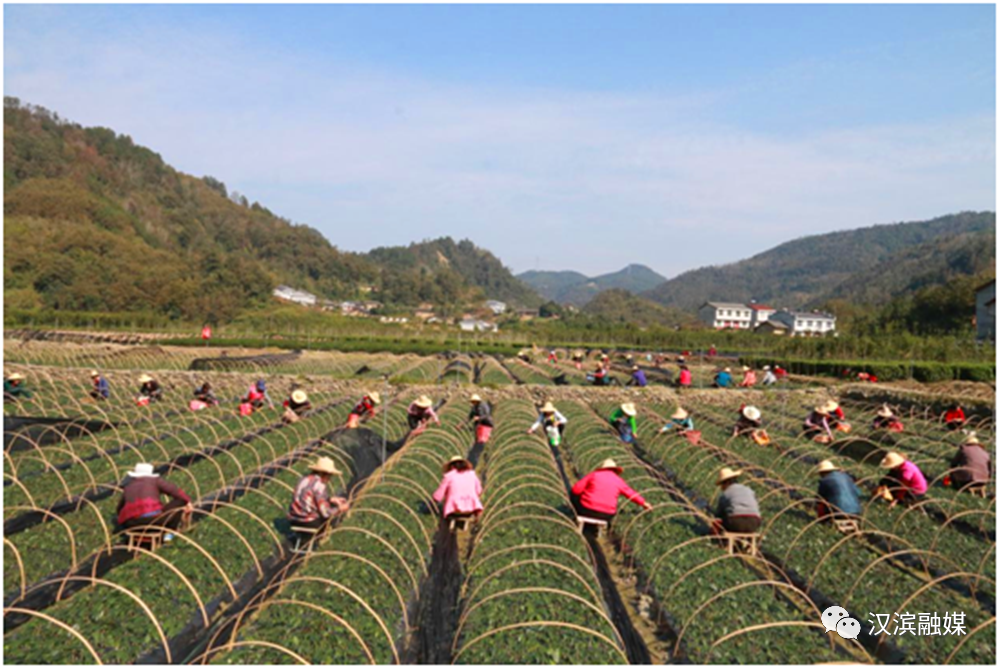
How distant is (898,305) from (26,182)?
161 m

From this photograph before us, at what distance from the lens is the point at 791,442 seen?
1795 cm

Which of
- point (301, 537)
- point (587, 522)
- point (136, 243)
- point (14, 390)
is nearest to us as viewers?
point (301, 537)

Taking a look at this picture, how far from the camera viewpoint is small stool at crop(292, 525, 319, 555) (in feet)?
30.1

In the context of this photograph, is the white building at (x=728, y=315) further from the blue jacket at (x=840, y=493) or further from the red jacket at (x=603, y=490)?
the red jacket at (x=603, y=490)

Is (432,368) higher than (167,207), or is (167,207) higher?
(167,207)

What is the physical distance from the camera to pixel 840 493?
32.8 feet

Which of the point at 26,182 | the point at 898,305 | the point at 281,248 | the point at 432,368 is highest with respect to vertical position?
the point at 26,182

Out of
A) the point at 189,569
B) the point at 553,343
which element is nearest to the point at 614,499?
the point at 189,569

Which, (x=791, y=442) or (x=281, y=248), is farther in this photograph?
(x=281, y=248)

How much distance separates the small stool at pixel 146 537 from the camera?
8.69 metres

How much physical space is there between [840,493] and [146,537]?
10.5 m

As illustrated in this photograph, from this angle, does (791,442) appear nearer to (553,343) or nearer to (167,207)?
(553,343)

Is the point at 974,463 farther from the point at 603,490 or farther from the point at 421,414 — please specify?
the point at 421,414

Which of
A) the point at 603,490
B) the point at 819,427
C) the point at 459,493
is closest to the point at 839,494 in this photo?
the point at 603,490
